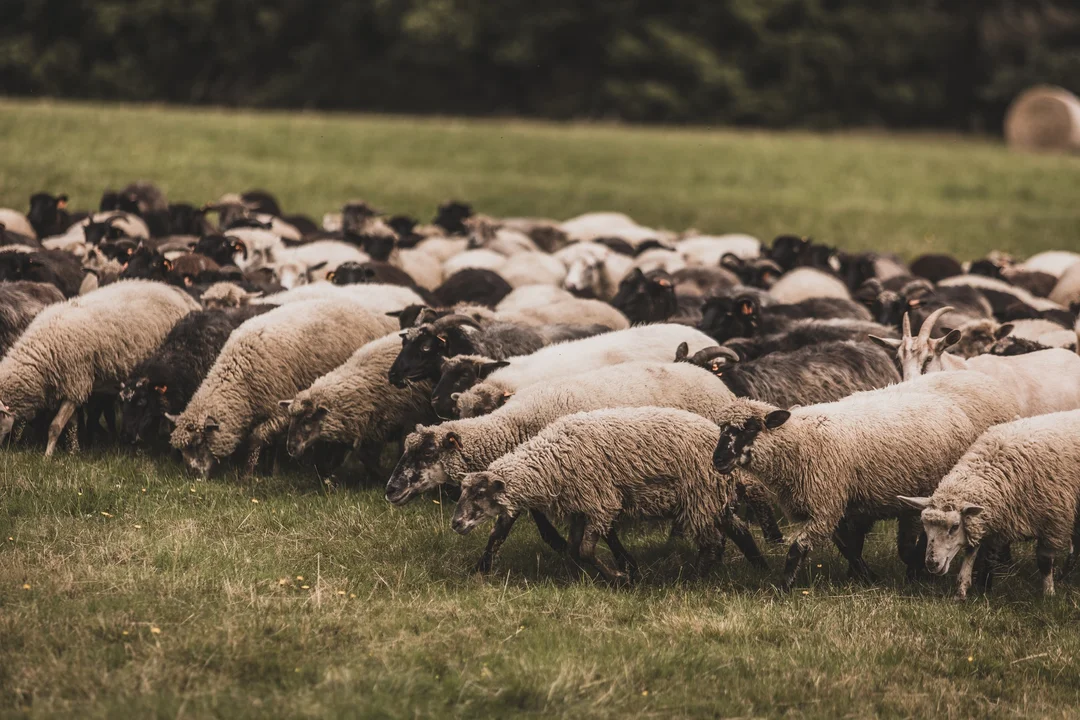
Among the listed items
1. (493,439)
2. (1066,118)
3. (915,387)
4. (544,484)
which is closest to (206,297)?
(493,439)

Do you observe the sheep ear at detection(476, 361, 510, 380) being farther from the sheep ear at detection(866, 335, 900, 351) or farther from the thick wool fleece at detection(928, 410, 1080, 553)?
the thick wool fleece at detection(928, 410, 1080, 553)

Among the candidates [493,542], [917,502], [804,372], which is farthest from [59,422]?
[917,502]

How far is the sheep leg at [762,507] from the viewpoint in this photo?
8.17m

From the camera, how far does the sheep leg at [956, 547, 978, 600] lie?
7.68 metres

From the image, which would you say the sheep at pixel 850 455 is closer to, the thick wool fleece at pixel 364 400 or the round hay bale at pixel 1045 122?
the thick wool fleece at pixel 364 400

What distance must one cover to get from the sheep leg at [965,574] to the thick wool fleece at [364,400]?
4.29 meters

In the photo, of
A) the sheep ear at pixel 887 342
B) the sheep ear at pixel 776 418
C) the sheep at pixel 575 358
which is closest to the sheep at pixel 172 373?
the sheep at pixel 575 358

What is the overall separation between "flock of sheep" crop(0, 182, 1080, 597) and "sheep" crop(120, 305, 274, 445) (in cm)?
2

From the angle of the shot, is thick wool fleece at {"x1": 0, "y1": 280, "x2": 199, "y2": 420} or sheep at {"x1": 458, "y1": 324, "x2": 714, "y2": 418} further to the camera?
thick wool fleece at {"x1": 0, "y1": 280, "x2": 199, "y2": 420}

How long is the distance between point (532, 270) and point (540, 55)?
28.4 meters

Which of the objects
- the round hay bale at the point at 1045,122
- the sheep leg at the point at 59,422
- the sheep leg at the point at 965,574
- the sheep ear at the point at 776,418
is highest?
the round hay bale at the point at 1045,122

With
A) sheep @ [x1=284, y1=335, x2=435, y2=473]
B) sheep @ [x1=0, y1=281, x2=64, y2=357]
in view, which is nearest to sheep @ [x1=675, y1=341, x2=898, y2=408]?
sheep @ [x1=284, y1=335, x2=435, y2=473]

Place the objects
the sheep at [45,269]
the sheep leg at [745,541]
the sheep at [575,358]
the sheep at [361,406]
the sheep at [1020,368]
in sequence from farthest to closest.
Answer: the sheep at [45,269] → the sheep at [361,406] → the sheep at [1020,368] → the sheep at [575,358] → the sheep leg at [745,541]

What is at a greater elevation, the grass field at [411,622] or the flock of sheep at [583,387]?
the flock of sheep at [583,387]
